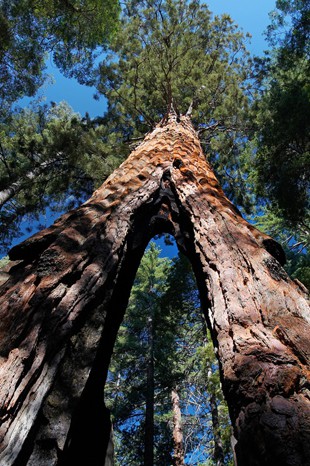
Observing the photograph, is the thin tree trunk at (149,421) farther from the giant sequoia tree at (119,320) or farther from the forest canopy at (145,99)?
the giant sequoia tree at (119,320)

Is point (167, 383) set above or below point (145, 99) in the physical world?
below

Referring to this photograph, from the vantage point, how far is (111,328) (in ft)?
7.29

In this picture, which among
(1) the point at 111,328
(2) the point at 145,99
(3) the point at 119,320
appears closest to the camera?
(1) the point at 111,328

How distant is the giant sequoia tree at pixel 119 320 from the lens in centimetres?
108

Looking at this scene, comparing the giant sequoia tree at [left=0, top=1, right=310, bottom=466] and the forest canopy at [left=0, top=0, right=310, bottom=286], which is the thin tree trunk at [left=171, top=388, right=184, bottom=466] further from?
the giant sequoia tree at [left=0, top=1, right=310, bottom=466]

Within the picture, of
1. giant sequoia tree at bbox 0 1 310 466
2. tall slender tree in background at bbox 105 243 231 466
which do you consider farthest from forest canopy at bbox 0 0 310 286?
giant sequoia tree at bbox 0 1 310 466

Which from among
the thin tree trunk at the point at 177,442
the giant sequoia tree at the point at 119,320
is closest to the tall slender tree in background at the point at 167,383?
the thin tree trunk at the point at 177,442

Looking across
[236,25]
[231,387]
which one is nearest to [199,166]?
[231,387]

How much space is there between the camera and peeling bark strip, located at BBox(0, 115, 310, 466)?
3.50ft

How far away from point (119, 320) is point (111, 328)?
0.38ft

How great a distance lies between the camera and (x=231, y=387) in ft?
4.03

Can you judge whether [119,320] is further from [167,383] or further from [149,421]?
[167,383]

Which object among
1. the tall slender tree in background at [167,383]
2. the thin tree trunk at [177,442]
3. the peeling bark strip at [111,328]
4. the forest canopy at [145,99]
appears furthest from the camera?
the tall slender tree in background at [167,383]

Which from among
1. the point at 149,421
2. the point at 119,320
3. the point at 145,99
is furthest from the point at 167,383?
the point at 119,320
